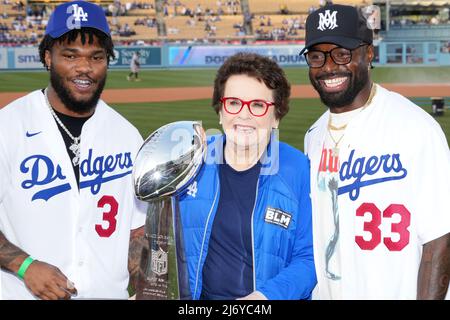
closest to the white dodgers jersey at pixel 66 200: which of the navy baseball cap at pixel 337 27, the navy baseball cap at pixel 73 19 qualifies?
the navy baseball cap at pixel 73 19

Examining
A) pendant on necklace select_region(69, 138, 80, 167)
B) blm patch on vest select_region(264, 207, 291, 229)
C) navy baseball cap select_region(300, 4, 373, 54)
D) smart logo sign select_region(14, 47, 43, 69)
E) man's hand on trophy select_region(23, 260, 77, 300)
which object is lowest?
man's hand on trophy select_region(23, 260, 77, 300)

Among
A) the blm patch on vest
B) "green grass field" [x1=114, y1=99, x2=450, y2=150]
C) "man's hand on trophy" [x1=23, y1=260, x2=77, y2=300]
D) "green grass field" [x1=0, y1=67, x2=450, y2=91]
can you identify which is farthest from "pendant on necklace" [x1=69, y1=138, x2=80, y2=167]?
"green grass field" [x1=0, y1=67, x2=450, y2=91]

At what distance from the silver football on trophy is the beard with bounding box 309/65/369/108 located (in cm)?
109

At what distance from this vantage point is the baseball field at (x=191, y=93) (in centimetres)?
1889

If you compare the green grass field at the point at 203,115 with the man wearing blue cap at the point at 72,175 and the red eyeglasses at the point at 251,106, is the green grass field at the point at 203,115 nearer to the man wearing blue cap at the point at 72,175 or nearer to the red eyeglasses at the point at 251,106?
the man wearing blue cap at the point at 72,175

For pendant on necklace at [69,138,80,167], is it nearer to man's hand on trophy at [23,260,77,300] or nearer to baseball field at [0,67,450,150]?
man's hand on trophy at [23,260,77,300]

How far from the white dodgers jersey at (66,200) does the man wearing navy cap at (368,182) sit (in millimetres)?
1209

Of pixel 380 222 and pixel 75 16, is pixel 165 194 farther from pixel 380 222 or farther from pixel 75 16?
pixel 75 16

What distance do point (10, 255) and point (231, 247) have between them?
131 cm

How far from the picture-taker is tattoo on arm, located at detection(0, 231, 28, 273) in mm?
3660

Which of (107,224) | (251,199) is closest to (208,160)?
(251,199)

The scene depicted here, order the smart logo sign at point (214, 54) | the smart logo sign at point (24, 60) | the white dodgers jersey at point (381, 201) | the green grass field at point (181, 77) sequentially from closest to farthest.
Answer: the white dodgers jersey at point (381, 201), the green grass field at point (181, 77), the smart logo sign at point (24, 60), the smart logo sign at point (214, 54)

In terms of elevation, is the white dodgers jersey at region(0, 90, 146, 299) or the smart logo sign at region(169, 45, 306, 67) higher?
→ the smart logo sign at region(169, 45, 306, 67)
